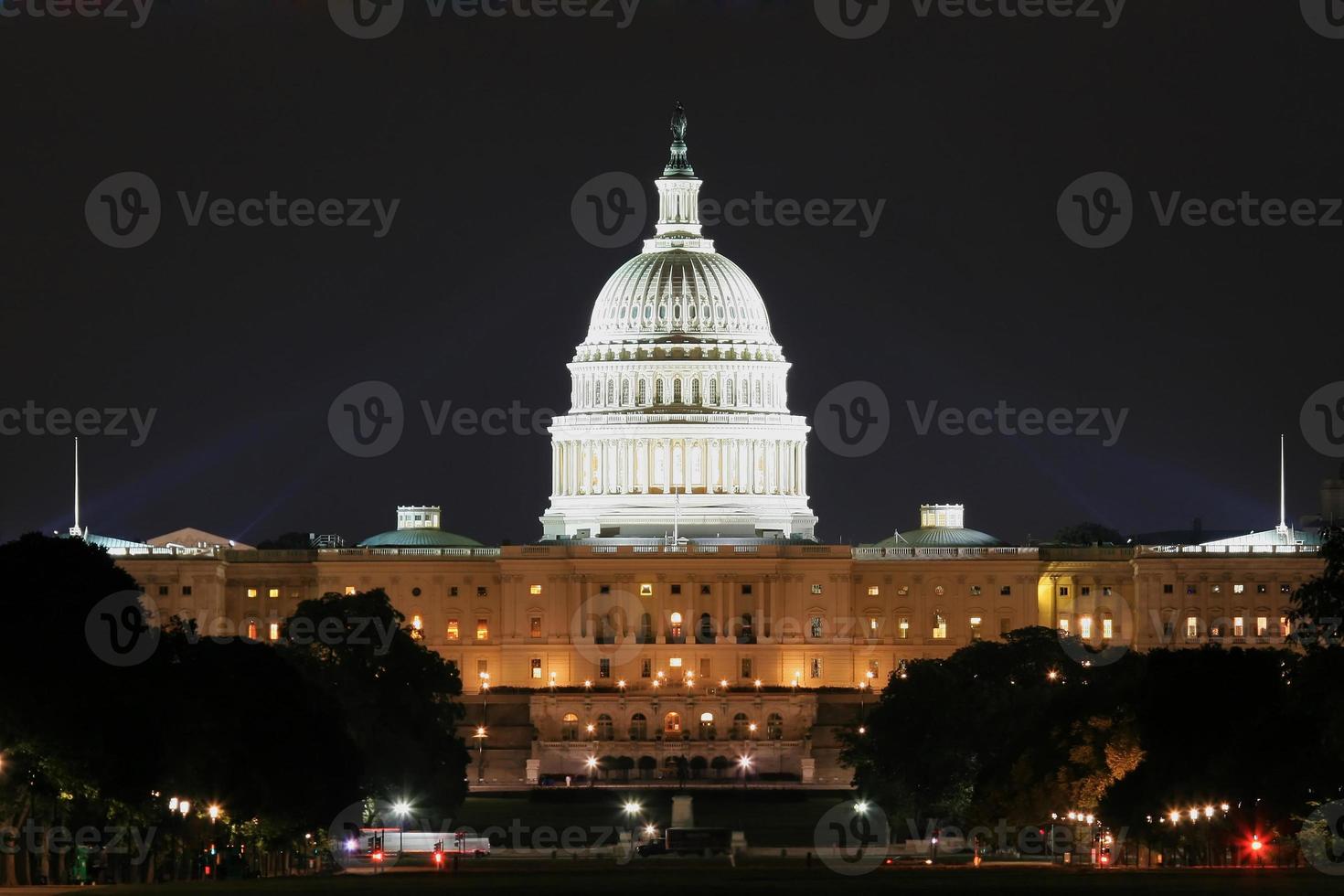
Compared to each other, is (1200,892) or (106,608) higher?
(106,608)

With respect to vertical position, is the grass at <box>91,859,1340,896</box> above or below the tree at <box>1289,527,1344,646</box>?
below

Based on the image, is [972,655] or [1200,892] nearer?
[1200,892]

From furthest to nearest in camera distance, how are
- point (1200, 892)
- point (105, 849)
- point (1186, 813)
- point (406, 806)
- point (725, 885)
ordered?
point (406, 806), point (1186, 813), point (105, 849), point (725, 885), point (1200, 892)

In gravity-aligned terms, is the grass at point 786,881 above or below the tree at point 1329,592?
below

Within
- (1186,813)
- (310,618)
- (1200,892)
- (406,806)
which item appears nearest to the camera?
(1200,892)

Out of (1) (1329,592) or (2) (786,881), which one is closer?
(1) (1329,592)

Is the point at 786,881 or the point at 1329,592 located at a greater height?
the point at 1329,592

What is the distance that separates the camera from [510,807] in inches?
7598

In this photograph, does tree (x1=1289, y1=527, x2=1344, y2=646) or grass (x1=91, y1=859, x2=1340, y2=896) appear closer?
grass (x1=91, y1=859, x2=1340, y2=896)

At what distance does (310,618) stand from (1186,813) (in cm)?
6806

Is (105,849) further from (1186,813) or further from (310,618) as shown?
(310,618)

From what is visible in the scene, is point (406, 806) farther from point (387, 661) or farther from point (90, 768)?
point (90, 768)

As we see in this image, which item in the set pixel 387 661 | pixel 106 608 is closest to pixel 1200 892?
pixel 106 608

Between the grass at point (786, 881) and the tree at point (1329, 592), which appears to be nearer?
the grass at point (786, 881)
